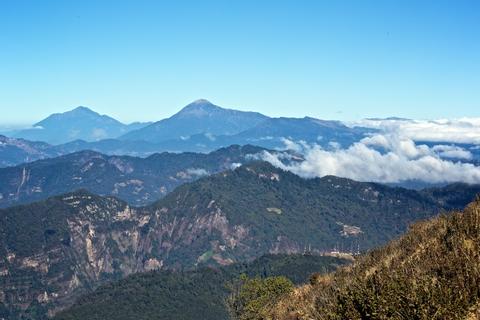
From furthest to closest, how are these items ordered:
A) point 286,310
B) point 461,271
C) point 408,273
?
point 286,310 < point 408,273 < point 461,271

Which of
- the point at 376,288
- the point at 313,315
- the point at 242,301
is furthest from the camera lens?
the point at 242,301

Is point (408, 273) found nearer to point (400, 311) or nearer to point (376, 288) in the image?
point (376, 288)

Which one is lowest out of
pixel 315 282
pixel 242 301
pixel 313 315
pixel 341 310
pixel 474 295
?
pixel 242 301

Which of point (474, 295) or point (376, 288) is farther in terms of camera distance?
point (376, 288)

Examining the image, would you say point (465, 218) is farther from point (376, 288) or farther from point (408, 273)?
point (376, 288)

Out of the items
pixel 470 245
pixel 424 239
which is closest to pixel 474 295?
pixel 470 245

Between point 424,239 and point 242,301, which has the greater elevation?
point 424,239

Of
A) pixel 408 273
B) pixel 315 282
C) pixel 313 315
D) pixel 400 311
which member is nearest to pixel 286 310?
pixel 315 282

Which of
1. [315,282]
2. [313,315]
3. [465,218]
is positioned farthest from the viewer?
[315,282]

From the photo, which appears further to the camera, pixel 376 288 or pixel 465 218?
pixel 465 218
